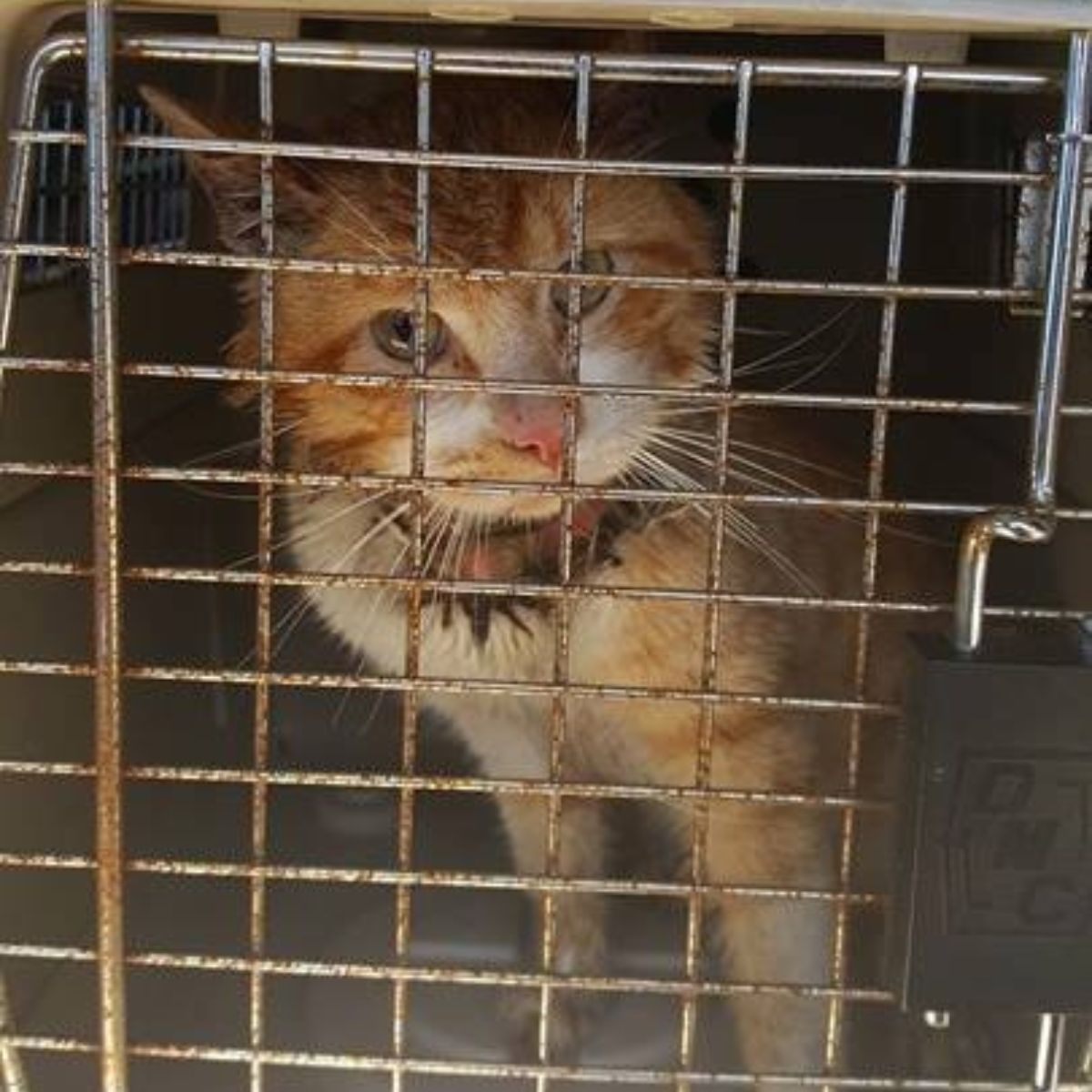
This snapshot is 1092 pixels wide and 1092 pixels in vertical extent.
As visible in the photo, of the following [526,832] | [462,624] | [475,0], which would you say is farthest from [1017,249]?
[526,832]

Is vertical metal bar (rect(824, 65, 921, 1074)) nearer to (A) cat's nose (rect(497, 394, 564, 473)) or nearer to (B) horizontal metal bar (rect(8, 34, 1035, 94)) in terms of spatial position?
(B) horizontal metal bar (rect(8, 34, 1035, 94))

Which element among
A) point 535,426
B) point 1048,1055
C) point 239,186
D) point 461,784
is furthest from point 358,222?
point 1048,1055

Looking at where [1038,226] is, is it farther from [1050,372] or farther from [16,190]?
[16,190]

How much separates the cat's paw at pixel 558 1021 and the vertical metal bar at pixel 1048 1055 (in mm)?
547

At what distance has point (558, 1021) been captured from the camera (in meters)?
1.47

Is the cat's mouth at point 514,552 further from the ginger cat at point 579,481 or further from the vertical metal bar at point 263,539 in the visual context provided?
the vertical metal bar at point 263,539

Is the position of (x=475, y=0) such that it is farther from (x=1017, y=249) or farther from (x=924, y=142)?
(x=924, y=142)

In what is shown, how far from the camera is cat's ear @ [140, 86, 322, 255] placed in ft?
3.17

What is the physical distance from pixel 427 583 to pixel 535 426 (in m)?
0.20

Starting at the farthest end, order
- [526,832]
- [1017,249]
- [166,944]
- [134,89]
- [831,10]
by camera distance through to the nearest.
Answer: [526,832] → [166,944] → [134,89] → [1017,249] → [831,10]

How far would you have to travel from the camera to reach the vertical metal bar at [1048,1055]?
3.15ft

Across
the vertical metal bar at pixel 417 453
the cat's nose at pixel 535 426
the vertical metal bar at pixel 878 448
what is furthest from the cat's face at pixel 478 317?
the vertical metal bar at pixel 878 448

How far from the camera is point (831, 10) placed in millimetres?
812

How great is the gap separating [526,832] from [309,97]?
2.43 feet
